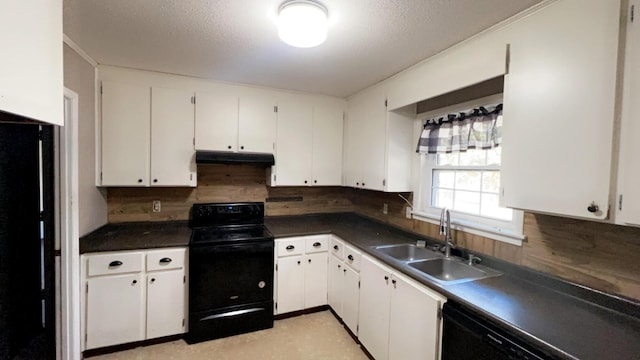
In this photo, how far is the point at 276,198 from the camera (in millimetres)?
3283

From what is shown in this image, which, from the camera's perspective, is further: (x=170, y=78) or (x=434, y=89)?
(x=170, y=78)

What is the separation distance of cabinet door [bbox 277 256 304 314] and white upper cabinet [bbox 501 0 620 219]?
1868 mm

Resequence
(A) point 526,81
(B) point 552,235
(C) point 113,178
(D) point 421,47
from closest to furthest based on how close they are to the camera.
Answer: (A) point 526,81, (B) point 552,235, (D) point 421,47, (C) point 113,178

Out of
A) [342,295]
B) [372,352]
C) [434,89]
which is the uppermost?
[434,89]

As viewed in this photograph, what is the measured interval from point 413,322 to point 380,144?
152 centimetres

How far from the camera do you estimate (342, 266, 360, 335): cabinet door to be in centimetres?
237

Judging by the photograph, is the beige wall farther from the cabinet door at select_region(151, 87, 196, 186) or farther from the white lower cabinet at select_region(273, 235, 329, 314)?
the white lower cabinet at select_region(273, 235, 329, 314)

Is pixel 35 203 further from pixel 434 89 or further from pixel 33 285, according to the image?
pixel 434 89

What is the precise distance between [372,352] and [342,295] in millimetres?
553

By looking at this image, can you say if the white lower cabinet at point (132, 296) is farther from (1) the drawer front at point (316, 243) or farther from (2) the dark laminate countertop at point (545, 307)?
(1) the drawer front at point (316, 243)

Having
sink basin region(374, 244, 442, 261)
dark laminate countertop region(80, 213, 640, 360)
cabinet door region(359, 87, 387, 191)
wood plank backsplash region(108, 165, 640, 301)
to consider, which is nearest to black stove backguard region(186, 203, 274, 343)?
dark laminate countertop region(80, 213, 640, 360)

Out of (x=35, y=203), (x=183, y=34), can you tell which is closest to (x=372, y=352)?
(x=35, y=203)

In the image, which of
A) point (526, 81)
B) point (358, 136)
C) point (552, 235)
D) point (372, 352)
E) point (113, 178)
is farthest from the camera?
point (358, 136)

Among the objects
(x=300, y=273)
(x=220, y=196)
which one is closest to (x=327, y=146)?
(x=220, y=196)
